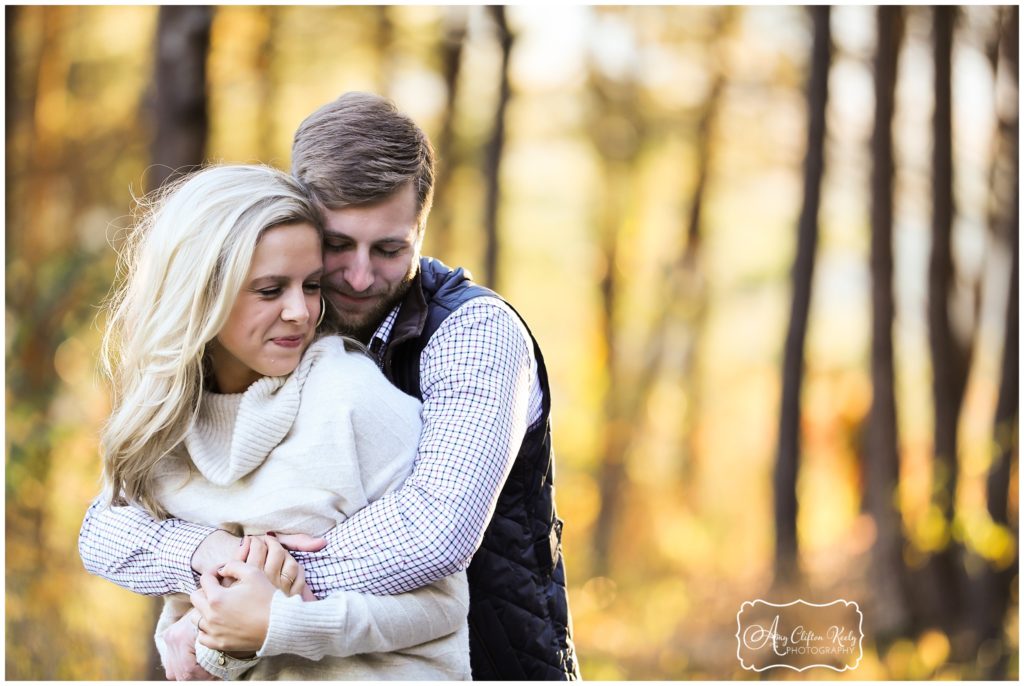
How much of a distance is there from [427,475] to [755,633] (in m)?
7.41

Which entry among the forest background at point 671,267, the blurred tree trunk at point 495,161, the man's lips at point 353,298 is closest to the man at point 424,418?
the man's lips at point 353,298

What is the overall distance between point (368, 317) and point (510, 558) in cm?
70

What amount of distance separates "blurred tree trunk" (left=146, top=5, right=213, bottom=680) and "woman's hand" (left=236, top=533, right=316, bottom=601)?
11.9ft

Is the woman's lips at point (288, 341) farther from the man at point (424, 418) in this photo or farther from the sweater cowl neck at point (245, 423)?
the man at point (424, 418)

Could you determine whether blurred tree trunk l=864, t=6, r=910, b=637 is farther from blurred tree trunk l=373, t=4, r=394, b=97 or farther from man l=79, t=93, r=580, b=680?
blurred tree trunk l=373, t=4, r=394, b=97

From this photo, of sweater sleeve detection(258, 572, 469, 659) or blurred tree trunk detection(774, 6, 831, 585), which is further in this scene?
blurred tree trunk detection(774, 6, 831, 585)

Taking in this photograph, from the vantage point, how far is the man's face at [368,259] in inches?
106

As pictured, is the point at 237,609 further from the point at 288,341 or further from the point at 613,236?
the point at 613,236

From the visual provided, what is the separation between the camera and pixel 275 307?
8.36 feet

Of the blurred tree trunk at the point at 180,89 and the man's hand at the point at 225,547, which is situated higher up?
the blurred tree trunk at the point at 180,89

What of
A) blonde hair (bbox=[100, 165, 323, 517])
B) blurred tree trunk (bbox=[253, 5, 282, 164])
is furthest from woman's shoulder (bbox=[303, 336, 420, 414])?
blurred tree trunk (bbox=[253, 5, 282, 164])

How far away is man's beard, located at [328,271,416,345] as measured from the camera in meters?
2.75

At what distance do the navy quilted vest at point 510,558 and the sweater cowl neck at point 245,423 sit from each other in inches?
8.2

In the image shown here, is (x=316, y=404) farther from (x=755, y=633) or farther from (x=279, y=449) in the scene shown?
(x=755, y=633)
